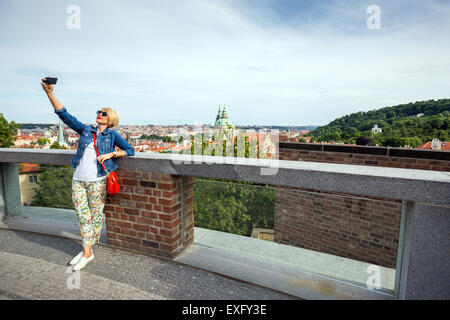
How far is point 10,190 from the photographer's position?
4289mm

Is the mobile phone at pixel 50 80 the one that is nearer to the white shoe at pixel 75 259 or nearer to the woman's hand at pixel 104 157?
the woman's hand at pixel 104 157

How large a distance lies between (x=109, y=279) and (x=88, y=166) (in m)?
1.17

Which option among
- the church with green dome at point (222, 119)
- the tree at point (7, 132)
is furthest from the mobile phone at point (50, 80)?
the church with green dome at point (222, 119)

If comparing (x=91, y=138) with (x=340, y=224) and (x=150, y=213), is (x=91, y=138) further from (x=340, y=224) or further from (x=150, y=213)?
(x=340, y=224)

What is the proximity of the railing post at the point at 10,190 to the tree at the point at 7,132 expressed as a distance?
33811 millimetres

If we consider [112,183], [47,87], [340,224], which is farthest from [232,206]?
[47,87]

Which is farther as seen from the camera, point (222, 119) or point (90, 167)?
point (222, 119)

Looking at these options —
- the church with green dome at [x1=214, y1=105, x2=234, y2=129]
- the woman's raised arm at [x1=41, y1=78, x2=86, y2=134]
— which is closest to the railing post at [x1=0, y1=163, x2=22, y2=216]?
the woman's raised arm at [x1=41, y1=78, x2=86, y2=134]

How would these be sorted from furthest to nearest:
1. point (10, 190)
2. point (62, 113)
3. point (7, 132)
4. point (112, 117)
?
point (7, 132) < point (10, 190) < point (112, 117) < point (62, 113)

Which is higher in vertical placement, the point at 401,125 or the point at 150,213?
the point at 401,125

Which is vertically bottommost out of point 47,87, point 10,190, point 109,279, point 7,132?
point 109,279

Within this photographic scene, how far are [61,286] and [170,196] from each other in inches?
51.3

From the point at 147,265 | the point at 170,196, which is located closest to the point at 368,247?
the point at 170,196

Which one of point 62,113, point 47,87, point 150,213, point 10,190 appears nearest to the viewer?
point 47,87
